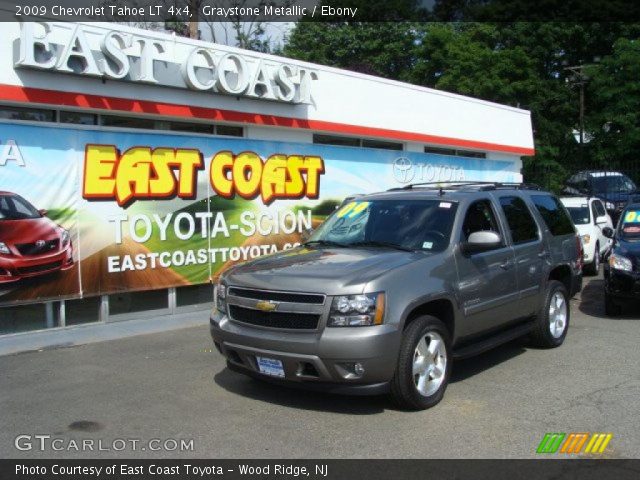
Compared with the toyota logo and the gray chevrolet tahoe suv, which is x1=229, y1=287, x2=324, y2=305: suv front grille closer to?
the gray chevrolet tahoe suv

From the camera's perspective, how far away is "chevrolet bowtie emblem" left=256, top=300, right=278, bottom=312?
5.33 metres

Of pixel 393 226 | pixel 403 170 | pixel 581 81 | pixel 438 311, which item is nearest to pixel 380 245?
pixel 393 226

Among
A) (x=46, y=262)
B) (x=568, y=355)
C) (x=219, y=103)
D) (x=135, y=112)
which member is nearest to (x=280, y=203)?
(x=219, y=103)

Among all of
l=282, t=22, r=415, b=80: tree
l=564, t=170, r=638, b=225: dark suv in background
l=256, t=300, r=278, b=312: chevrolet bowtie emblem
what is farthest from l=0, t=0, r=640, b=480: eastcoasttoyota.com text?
l=282, t=22, r=415, b=80: tree

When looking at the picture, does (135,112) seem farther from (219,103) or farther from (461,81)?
(461,81)

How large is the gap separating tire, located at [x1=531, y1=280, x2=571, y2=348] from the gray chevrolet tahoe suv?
2 centimetres

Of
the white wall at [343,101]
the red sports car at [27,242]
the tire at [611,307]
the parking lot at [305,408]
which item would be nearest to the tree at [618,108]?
the white wall at [343,101]

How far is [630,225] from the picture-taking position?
10.1 m

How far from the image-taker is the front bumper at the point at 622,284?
29.3ft

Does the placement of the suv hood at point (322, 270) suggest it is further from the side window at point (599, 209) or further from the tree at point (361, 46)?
the tree at point (361, 46)

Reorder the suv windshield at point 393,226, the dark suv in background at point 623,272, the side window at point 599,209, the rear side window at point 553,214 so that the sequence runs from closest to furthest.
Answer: the suv windshield at point 393,226
the rear side window at point 553,214
the dark suv in background at point 623,272
the side window at point 599,209

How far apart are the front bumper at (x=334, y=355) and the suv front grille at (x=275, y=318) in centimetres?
6

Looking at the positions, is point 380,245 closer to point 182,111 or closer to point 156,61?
point 182,111

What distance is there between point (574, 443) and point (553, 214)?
12.9 ft
